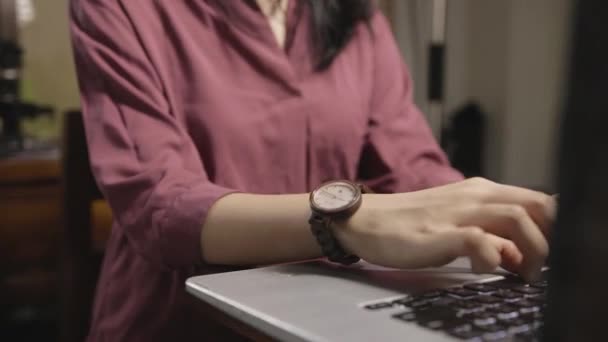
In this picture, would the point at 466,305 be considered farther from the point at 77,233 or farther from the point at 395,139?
the point at 77,233

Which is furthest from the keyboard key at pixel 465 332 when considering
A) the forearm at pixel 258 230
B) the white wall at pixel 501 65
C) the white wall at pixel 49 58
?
the white wall at pixel 49 58

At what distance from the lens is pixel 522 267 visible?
0.52 m

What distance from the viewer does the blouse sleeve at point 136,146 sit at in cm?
63

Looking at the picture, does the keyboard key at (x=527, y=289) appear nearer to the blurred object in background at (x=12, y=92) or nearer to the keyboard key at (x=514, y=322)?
the keyboard key at (x=514, y=322)

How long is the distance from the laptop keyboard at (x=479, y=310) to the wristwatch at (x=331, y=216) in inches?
4.1

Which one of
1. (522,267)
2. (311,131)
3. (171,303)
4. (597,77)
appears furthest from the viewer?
(311,131)

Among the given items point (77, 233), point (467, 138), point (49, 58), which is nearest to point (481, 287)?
point (77, 233)

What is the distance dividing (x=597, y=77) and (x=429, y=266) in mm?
332

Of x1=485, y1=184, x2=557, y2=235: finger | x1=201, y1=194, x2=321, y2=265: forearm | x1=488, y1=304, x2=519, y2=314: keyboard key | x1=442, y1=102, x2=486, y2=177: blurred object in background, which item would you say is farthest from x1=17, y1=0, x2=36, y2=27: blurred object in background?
x1=488, y1=304, x2=519, y2=314: keyboard key

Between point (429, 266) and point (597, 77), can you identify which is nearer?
point (597, 77)

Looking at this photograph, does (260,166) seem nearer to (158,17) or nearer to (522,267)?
(158,17)

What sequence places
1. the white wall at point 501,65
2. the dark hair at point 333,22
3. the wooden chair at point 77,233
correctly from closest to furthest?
the dark hair at point 333,22 < the wooden chair at point 77,233 < the white wall at point 501,65

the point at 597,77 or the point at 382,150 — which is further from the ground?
the point at 597,77

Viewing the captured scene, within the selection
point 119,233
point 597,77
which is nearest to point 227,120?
point 119,233
